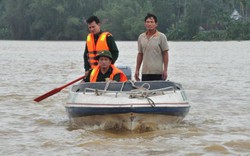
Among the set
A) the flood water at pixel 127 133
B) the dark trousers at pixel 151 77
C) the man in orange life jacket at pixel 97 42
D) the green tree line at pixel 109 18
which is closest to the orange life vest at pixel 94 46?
the man in orange life jacket at pixel 97 42

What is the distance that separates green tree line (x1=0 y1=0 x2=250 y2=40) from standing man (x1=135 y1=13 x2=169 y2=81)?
7477 centimetres

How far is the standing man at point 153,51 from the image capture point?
1028cm

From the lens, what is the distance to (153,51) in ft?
33.8

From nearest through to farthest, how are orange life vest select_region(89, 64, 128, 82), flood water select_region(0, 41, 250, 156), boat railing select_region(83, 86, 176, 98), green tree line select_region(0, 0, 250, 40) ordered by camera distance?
1. flood water select_region(0, 41, 250, 156)
2. boat railing select_region(83, 86, 176, 98)
3. orange life vest select_region(89, 64, 128, 82)
4. green tree line select_region(0, 0, 250, 40)

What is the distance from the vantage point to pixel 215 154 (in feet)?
27.5

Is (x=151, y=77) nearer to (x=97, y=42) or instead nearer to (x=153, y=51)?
(x=153, y=51)

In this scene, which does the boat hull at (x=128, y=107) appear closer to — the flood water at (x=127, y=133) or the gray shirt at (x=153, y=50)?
the flood water at (x=127, y=133)

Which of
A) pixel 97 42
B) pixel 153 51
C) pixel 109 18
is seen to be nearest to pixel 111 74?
pixel 97 42

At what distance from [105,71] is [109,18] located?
8192 cm

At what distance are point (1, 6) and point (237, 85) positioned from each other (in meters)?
95.0

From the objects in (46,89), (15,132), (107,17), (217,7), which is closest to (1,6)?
(107,17)

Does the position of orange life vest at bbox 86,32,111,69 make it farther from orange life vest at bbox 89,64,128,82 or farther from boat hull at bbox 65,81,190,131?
boat hull at bbox 65,81,190,131

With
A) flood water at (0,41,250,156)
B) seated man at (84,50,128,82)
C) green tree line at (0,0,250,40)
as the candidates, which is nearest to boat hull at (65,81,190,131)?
flood water at (0,41,250,156)

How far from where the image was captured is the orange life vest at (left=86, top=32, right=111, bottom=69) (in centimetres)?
1027
